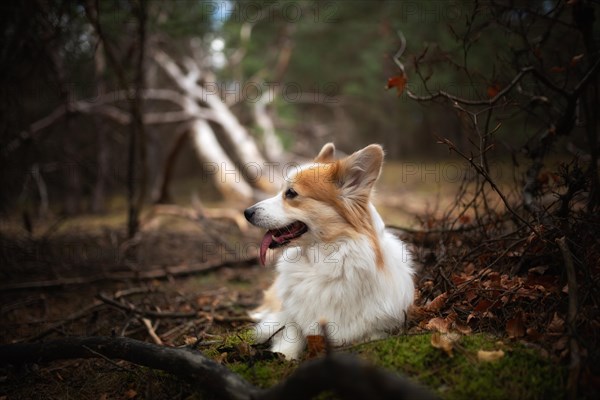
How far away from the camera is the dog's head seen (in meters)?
3.25

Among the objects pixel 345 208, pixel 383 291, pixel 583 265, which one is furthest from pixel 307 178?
pixel 583 265

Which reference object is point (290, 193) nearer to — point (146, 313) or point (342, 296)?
point (342, 296)

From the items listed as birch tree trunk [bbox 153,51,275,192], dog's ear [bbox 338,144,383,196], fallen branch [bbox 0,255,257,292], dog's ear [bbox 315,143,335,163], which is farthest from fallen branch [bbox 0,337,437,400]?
birch tree trunk [bbox 153,51,275,192]

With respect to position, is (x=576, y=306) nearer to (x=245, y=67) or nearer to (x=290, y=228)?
(x=290, y=228)

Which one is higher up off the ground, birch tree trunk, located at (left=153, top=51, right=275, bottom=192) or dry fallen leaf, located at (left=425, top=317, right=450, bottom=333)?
birch tree trunk, located at (left=153, top=51, right=275, bottom=192)

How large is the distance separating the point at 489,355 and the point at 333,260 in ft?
4.11

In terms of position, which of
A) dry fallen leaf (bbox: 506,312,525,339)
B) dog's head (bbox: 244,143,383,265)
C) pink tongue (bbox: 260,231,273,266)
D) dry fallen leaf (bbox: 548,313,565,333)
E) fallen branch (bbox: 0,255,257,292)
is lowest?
fallen branch (bbox: 0,255,257,292)

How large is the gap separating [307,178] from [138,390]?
2082mm

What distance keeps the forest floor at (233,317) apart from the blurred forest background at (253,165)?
0.09 feet

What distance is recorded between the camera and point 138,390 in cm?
291

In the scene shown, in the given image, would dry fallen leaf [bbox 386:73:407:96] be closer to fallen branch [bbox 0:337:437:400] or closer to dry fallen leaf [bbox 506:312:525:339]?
dry fallen leaf [bbox 506:312:525:339]

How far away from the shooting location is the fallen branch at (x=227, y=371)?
5.19 ft

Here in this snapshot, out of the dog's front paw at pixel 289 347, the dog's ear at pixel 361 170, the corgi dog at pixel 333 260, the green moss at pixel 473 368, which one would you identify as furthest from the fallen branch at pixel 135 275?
the green moss at pixel 473 368

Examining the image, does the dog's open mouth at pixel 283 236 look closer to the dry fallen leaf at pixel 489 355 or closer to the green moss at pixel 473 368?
the green moss at pixel 473 368
